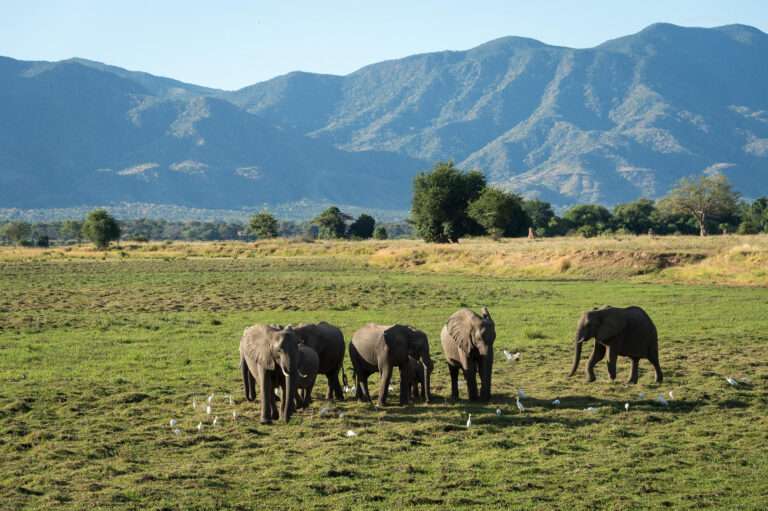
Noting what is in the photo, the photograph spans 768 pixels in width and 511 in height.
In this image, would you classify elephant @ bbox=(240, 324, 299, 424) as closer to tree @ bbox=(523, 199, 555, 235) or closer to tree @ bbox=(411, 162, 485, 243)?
tree @ bbox=(411, 162, 485, 243)

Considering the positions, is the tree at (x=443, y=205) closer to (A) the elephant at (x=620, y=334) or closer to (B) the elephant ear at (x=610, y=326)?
(A) the elephant at (x=620, y=334)

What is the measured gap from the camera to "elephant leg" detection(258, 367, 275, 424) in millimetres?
18031

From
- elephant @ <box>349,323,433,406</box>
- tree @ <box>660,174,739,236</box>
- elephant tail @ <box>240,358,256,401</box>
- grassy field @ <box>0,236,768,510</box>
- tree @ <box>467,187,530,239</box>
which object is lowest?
grassy field @ <box>0,236,768,510</box>

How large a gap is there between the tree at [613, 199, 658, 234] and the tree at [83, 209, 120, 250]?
7678cm

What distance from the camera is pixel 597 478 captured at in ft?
46.2

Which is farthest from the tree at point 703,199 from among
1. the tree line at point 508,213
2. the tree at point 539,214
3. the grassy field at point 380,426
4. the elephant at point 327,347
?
the elephant at point 327,347

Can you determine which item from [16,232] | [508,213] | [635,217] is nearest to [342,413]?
[508,213]

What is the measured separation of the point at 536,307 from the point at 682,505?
29.3 metres

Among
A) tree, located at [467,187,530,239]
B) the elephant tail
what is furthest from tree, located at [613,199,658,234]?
the elephant tail

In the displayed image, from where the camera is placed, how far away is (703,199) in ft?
359

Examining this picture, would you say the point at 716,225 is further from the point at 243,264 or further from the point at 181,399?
the point at 181,399

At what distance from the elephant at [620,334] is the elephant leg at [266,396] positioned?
26.0 ft

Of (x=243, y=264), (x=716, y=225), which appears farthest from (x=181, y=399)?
(x=716, y=225)

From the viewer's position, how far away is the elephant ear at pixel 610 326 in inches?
869
